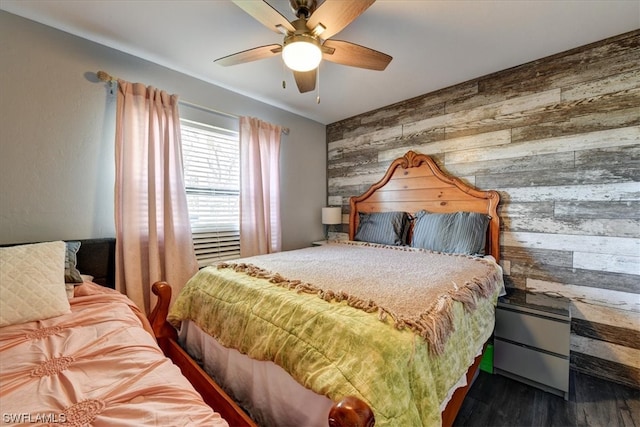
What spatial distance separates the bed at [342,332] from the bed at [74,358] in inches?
9.2

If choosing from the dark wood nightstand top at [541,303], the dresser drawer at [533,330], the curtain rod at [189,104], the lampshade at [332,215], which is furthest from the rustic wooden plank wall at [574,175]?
the curtain rod at [189,104]

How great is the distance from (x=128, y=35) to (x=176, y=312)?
6.39 ft

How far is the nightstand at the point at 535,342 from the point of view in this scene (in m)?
1.64

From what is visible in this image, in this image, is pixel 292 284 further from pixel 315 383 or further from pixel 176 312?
pixel 176 312

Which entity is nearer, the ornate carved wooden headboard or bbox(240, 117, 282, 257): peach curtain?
the ornate carved wooden headboard

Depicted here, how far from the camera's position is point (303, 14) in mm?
1439

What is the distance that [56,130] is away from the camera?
68.8 inches

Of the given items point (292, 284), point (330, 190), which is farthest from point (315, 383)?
point (330, 190)

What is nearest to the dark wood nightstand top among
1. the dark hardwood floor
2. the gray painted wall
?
the dark hardwood floor

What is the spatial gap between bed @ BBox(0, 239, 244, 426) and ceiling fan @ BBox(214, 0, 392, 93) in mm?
1512

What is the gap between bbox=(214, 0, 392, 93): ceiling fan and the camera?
4.10 feet

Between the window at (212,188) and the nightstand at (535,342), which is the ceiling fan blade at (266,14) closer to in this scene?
the window at (212,188)

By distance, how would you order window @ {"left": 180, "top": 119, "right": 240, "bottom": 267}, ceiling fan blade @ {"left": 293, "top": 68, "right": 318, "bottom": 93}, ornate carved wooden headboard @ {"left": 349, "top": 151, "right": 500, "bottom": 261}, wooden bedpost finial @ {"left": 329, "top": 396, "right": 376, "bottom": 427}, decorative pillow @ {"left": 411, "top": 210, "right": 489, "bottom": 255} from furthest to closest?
window @ {"left": 180, "top": 119, "right": 240, "bottom": 267}
ornate carved wooden headboard @ {"left": 349, "top": 151, "right": 500, "bottom": 261}
decorative pillow @ {"left": 411, "top": 210, "right": 489, "bottom": 255}
ceiling fan blade @ {"left": 293, "top": 68, "right": 318, "bottom": 93}
wooden bedpost finial @ {"left": 329, "top": 396, "right": 376, "bottom": 427}

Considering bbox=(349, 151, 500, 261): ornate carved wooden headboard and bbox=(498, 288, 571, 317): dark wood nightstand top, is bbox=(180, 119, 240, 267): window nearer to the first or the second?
bbox=(349, 151, 500, 261): ornate carved wooden headboard
